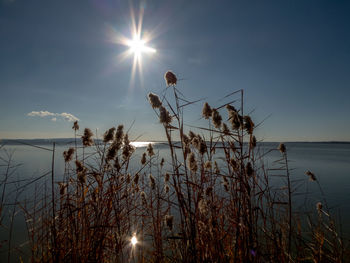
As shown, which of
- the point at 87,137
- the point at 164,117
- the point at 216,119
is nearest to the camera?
the point at 164,117

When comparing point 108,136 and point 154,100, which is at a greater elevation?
point 154,100

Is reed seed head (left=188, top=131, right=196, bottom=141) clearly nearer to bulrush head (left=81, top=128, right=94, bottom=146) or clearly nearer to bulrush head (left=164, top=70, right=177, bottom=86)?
bulrush head (left=164, top=70, right=177, bottom=86)

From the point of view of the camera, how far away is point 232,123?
1.88m

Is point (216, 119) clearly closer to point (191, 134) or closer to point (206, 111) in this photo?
point (206, 111)

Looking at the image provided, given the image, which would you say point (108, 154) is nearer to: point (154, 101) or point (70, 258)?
point (154, 101)

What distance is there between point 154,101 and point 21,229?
7006mm

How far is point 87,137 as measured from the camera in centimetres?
261

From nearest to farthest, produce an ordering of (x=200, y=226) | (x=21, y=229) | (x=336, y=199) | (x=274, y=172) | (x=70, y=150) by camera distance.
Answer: (x=200, y=226) < (x=70, y=150) < (x=21, y=229) < (x=336, y=199) < (x=274, y=172)

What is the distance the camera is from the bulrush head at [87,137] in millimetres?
2559

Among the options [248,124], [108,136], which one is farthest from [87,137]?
[248,124]

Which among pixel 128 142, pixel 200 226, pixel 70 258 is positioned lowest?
pixel 70 258

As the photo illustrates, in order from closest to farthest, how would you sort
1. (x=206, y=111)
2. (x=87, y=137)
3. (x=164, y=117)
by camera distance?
1. (x=164, y=117)
2. (x=206, y=111)
3. (x=87, y=137)

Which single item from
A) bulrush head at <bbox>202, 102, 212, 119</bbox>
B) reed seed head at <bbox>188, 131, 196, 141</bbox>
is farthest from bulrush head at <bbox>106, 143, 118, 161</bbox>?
bulrush head at <bbox>202, 102, 212, 119</bbox>

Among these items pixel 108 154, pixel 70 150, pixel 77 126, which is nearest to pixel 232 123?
pixel 108 154
